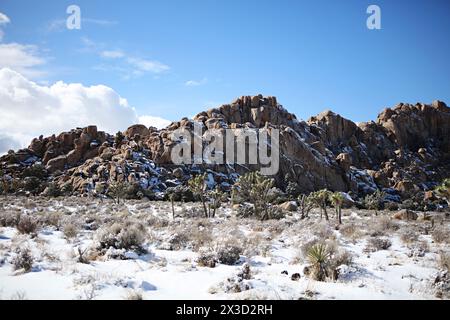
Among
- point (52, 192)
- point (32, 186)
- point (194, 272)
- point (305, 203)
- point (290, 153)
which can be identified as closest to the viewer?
point (194, 272)

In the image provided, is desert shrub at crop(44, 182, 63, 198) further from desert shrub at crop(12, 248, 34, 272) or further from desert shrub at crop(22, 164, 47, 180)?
desert shrub at crop(12, 248, 34, 272)

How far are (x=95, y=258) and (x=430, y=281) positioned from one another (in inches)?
325

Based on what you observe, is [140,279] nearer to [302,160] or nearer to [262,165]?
[262,165]

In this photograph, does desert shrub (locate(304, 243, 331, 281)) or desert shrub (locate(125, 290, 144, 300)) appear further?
desert shrub (locate(304, 243, 331, 281))

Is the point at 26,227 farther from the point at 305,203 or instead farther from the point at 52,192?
the point at 52,192

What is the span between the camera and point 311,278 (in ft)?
22.5

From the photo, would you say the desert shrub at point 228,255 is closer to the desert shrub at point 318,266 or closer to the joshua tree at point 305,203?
the desert shrub at point 318,266

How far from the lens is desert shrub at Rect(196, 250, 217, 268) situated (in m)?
8.05

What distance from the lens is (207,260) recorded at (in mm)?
8164

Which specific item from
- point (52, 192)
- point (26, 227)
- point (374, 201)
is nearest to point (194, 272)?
point (26, 227)

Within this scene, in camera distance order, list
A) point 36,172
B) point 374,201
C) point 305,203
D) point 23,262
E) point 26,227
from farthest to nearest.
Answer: point 36,172, point 374,201, point 305,203, point 26,227, point 23,262

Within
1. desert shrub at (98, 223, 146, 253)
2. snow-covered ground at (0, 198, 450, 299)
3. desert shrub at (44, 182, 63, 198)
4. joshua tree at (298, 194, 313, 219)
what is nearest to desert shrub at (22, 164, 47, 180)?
desert shrub at (44, 182, 63, 198)
